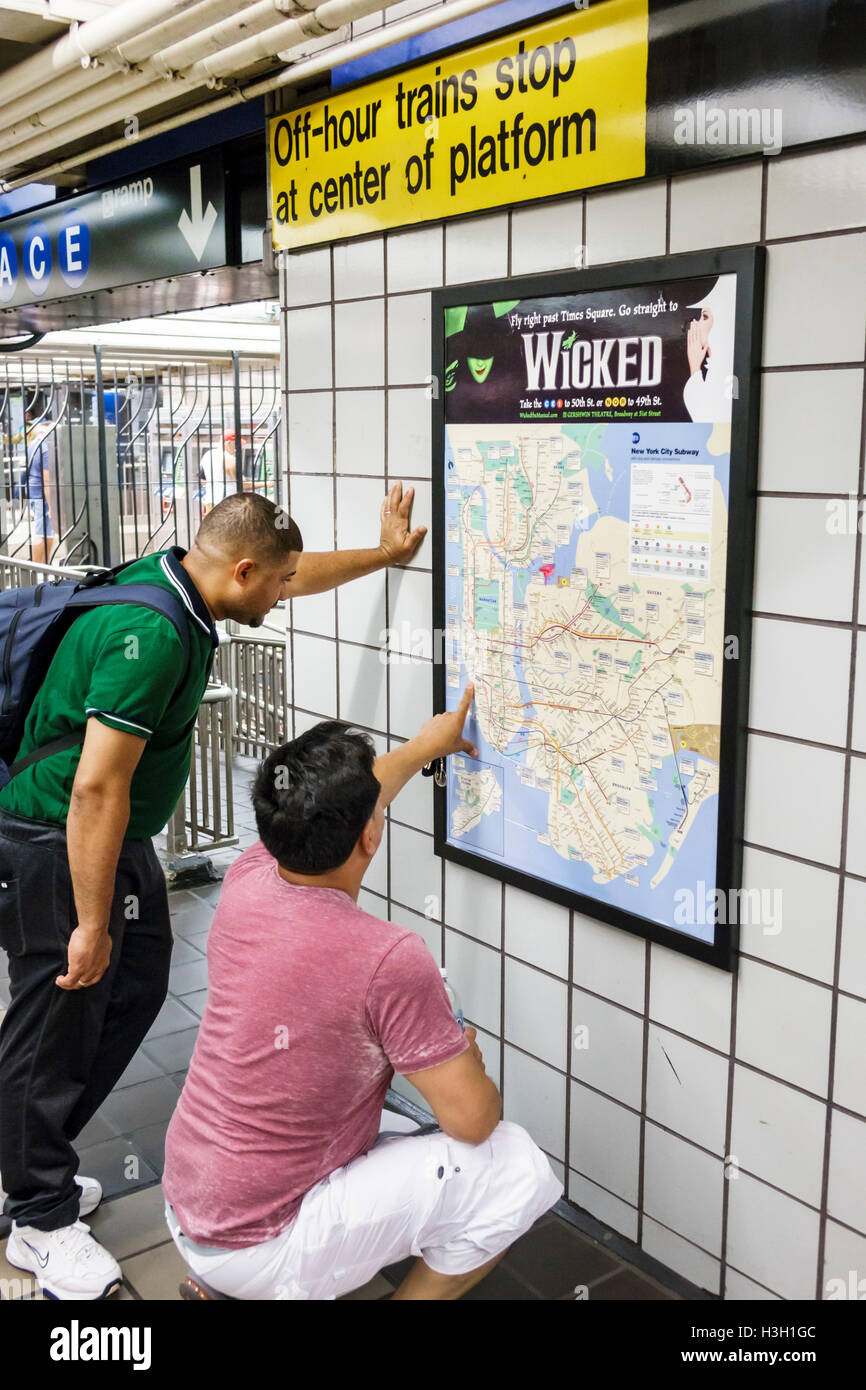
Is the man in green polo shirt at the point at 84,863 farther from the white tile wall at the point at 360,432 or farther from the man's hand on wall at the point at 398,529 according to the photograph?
the white tile wall at the point at 360,432

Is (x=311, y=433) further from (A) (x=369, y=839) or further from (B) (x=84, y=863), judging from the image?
(A) (x=369, y=839)

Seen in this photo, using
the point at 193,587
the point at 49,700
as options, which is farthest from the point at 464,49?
the point at 49,700

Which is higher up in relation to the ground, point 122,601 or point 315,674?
point 122,601

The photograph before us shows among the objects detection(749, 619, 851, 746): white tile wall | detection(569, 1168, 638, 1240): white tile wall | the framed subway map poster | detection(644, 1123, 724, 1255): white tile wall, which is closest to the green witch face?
the framed subway map poster

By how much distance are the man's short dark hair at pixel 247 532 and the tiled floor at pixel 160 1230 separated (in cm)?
166

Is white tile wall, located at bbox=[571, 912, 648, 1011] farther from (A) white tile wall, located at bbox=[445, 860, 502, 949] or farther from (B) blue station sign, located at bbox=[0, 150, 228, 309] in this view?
(B) blue station sign, located at bbox=[0, 150, 228, 309]

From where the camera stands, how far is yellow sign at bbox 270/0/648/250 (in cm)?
238

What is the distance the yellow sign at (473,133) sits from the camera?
7.80 feet

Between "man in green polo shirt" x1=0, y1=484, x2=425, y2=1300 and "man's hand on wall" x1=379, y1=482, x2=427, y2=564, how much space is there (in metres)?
0.36

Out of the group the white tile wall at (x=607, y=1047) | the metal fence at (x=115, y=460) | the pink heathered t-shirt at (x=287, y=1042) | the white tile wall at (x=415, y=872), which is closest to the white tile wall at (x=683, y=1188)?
the white tile wall at (x=607, y=1047)

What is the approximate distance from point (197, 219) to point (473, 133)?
63.5 inches

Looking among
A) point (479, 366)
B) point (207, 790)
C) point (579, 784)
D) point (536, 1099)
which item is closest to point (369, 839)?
point (579, 784)

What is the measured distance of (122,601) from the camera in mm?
2658

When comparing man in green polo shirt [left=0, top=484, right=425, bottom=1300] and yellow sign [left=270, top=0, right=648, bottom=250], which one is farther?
man in green polo shirt [left=0, top=484, right=425, bottom=1300]
